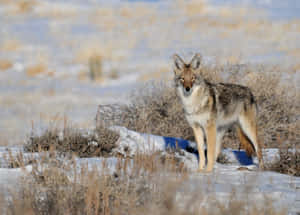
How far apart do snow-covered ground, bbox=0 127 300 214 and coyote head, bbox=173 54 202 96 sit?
2.59 ft

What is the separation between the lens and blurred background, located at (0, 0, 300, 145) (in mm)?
13781

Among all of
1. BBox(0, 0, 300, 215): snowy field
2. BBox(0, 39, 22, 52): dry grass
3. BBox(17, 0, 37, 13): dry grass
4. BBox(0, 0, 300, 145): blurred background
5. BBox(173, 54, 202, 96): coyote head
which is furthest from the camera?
BBox(17, 0, 37, 13): dry grass

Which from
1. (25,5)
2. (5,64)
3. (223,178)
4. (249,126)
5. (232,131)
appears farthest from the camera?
(25,5)

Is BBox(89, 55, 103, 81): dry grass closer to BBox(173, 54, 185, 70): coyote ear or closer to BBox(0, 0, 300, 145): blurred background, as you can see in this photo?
BBox(0, 0, 300, 145): blurred background

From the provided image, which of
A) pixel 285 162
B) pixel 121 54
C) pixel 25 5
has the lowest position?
pixel 285 162

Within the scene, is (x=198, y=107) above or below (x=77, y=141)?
above

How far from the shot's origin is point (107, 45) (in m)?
25.3

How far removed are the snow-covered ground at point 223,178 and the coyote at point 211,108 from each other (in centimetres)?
32

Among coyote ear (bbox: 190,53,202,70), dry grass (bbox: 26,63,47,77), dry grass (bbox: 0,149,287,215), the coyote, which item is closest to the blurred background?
dry grass (bbox: 26,63,47,77)

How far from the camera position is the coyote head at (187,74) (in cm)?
628

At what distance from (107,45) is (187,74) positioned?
Answer: 63.8 ft

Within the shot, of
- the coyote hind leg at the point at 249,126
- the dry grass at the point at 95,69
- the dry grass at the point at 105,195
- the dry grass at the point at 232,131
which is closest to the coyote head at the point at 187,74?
the coyote hind leg at the point at 249,126

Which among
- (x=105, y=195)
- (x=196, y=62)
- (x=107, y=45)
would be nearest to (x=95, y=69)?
(x=107, y=45)

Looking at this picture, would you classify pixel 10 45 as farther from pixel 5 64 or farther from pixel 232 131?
pixel 232 131
